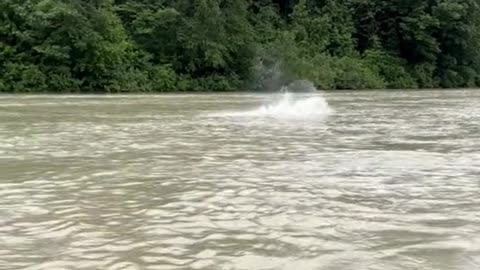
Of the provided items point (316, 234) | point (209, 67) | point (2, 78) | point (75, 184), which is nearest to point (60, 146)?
point (75, 184)

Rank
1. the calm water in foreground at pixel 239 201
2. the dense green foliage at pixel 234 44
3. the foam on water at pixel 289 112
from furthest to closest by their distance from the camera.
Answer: the dense green foliage at pixel 234 44 → the foam on water at pixel 289 112 → the calm water in foreground at pixel 239 201

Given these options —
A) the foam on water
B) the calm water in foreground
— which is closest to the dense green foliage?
the foam on water

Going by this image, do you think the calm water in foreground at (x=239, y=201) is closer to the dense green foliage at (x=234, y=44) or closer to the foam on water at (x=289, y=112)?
the foam on water at (x=289, y=112)

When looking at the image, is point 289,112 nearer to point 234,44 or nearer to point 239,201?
point 239,201

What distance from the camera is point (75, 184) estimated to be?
7.69 meters

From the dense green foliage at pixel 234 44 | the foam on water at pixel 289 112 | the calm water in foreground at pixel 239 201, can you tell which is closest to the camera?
the calm water in foreground at pixel 239 201

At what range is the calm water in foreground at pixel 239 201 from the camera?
494 centimetres

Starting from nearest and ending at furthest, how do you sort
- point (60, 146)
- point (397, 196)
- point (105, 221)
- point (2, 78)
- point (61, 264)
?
1. point (61, 264)
2. point (105, 221)
3. point (397, 196)
4. point (60, 146)
5. point (2, 78)

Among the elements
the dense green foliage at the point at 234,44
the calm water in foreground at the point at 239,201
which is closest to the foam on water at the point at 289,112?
the calm water in foreground at the point at 239,201

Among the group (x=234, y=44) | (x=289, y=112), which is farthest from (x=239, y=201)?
(x=234, y=44)

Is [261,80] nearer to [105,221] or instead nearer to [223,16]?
[223,16]

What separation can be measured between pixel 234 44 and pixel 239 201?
117ft

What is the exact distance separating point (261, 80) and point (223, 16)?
14.2 ft

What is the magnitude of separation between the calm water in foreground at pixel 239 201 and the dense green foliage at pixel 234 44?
2300 centimetres
